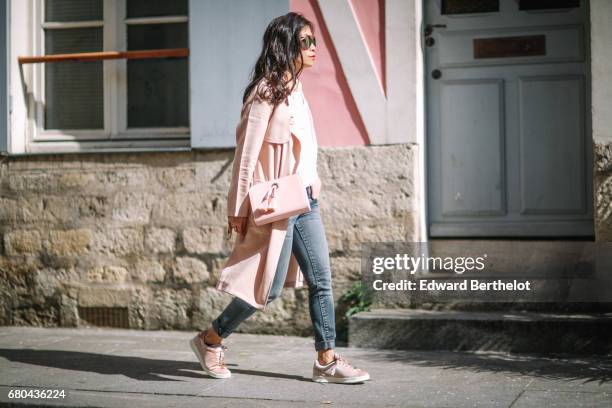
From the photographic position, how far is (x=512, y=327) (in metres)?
5.65

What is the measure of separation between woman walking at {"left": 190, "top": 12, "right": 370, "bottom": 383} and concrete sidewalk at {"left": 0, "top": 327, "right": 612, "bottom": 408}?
306 mm

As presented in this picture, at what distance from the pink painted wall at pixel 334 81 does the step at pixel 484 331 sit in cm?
125

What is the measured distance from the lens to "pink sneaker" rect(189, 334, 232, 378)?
4.99m

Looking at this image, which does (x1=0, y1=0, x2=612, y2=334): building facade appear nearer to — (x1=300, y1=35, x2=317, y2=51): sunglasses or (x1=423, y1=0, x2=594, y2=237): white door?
(x1=423, y1=0, x2=594, y2=237): white door

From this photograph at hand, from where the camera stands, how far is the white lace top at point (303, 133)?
4801 millimetres

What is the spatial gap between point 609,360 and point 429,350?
1.07 m

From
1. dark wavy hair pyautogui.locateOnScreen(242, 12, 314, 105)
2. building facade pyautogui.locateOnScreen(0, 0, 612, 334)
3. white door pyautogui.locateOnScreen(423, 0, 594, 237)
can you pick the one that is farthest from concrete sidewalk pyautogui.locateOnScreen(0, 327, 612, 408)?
dark wavy hair pyautogui.locateOnScreen(242, 12, 314, 105)

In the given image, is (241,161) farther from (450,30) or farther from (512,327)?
(450,30)

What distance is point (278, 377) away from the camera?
5.04 meters

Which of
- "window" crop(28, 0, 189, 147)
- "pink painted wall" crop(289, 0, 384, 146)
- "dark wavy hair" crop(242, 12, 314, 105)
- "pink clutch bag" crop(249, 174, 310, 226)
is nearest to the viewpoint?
"pink clutch bag" crop(249, 174, 310, 226)

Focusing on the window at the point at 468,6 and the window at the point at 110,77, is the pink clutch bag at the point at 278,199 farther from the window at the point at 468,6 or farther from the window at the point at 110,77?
the window at the point at 468,6

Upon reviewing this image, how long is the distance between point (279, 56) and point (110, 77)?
8.88ft

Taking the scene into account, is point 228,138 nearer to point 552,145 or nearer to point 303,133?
point 303,133

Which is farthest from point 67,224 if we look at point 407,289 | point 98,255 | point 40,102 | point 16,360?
point 407,289
